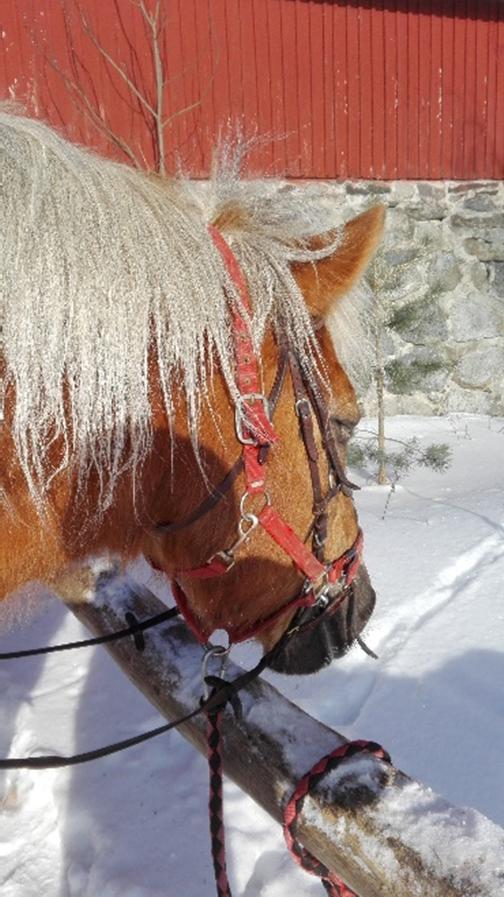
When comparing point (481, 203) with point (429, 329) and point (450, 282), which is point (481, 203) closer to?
point (450, 282)

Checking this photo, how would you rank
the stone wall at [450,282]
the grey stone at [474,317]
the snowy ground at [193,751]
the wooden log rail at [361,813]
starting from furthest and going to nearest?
the grey stone at [474,317]
the stone wall at [450,282]
the snowy ground at [193,751]
the wooden log rail at [361,813]

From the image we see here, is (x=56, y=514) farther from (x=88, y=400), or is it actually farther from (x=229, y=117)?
(x=229, y=117)

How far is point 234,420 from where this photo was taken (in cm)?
112

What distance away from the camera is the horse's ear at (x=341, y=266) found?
119 cm

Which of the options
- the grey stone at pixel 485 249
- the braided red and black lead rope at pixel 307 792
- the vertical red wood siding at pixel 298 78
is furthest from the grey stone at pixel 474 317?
the braided red and black lead rope at pixel 307 792

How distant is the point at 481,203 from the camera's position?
591 centimetres

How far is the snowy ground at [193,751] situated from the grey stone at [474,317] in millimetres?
2702

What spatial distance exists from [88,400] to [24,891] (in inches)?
63.6

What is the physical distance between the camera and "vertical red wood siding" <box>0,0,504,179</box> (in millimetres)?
4801

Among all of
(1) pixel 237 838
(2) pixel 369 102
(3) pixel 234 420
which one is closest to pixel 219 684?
(3) pixel 234 420

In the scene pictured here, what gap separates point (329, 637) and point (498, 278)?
516 centimetres

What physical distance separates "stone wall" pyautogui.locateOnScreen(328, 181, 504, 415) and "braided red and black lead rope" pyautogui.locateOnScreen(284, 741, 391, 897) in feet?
14.7

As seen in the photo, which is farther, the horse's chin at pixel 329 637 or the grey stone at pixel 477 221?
the grey stone at pixel 477 221

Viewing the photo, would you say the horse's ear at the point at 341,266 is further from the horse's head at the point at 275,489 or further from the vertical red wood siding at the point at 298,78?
the vertical red wood siding at the point at 298,78
